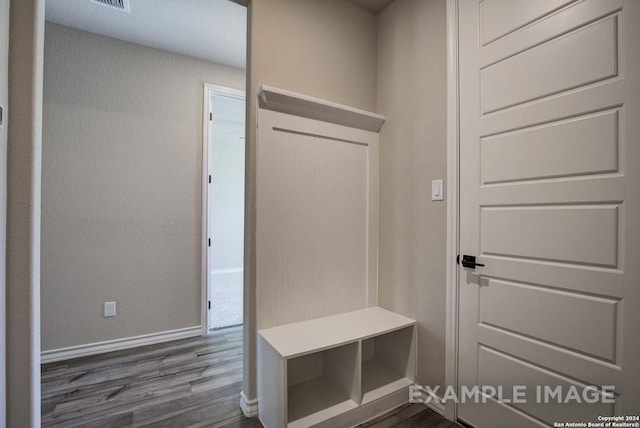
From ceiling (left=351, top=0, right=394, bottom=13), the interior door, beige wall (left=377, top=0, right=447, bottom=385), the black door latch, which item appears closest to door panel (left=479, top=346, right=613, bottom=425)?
the interior door

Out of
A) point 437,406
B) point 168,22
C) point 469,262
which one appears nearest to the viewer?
point 469,262

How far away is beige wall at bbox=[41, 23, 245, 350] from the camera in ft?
7.65

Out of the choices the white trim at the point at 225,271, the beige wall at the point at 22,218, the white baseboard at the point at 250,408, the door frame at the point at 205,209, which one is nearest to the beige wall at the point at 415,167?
the white baseboard at the point at 250,408

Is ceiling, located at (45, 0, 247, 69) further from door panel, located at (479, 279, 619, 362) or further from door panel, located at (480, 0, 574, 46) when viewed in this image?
door panel, located at (479, 279, 619, 362)

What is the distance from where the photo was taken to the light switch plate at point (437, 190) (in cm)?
172

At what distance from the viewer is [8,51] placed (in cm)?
121

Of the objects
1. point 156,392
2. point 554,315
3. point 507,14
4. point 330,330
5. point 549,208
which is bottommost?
point 156,392

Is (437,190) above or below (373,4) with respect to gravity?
below

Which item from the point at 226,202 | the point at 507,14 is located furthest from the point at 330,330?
the point at 226,202

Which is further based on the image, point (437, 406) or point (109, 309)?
point (109, 309)

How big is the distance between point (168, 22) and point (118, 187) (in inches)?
57.4

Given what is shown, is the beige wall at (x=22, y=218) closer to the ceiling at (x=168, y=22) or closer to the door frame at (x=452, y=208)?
the ceiling at (x=168, y=22)

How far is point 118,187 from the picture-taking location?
2.54 metres

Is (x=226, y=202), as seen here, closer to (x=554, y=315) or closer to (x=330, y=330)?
(x=330, y=330)
